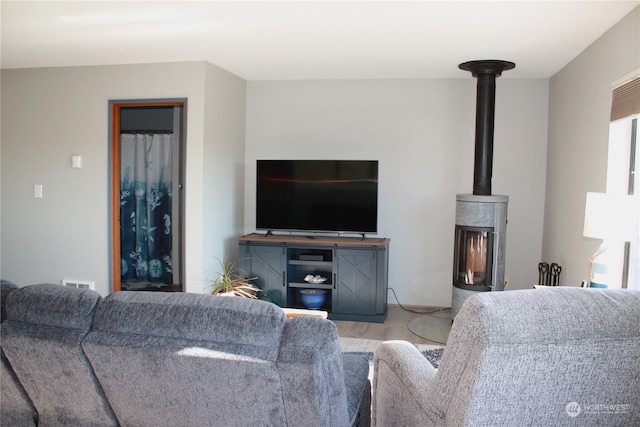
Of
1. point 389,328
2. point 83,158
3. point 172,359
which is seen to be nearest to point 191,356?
point 172,359

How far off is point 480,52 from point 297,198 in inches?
84.3

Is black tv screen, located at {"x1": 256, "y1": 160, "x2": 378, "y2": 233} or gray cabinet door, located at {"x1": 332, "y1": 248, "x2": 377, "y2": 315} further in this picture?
black tv screen, located at {"x1": 256, "y1": 160, "x2": 378, "y2": 233}

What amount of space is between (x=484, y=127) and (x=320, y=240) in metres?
1.80

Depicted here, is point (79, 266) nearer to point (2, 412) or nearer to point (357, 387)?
point (2, 412)

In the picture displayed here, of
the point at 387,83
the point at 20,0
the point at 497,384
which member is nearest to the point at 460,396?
the point at 497,384

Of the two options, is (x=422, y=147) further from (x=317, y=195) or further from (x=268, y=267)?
(x=268, y=267)

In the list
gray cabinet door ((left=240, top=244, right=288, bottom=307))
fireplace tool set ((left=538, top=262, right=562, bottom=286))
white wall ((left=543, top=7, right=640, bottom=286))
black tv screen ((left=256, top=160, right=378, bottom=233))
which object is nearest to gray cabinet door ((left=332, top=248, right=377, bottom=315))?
black tv screen ((left=256, top=160, right=378, bottom=233))

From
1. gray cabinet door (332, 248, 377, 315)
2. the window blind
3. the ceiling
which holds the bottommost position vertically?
gray cabinet door (332, 248, 377, 315)

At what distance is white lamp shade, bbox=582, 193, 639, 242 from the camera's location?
2754 millimetres

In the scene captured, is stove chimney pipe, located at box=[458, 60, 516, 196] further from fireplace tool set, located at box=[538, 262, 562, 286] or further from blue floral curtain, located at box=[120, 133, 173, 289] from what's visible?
blue floral curtain, located at box=[120, 133, 173, 289]

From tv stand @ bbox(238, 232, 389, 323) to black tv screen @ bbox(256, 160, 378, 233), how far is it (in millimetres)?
142

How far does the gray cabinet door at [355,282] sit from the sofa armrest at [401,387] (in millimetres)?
2670

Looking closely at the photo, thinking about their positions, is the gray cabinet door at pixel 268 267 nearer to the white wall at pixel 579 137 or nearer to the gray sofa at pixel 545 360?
the white wall at pixel 579 137

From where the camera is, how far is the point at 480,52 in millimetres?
4395
